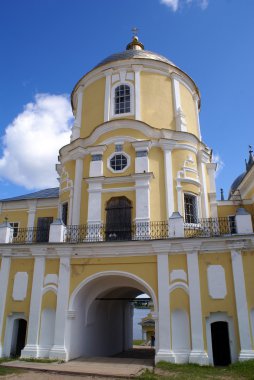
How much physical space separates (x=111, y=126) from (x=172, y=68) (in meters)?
5.16

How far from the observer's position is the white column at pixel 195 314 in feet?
38.4

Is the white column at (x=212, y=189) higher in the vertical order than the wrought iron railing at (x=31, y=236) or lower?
higher

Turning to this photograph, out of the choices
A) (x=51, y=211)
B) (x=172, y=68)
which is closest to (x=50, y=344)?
(x=51, y=211)

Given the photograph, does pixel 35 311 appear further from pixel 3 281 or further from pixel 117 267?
pixel 117 267

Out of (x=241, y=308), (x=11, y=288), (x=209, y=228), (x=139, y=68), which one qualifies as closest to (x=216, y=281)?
(x=241, y=308)

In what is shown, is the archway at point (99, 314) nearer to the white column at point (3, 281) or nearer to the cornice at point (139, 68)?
the white column at point (3, 281)

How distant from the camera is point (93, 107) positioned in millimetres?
18844

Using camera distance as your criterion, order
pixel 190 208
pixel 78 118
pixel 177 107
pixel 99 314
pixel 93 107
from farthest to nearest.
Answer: pixel 78 118
pixel 93 107
pixel 177 107
pixel 99 314
pixel 190 208

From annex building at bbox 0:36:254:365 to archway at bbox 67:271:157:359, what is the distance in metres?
0.06

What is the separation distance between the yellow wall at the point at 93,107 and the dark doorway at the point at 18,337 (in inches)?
377

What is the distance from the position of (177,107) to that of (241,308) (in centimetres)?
1052

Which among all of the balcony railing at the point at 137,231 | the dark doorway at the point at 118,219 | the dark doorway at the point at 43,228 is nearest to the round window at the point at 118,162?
the dark doorway at the point at 118,219

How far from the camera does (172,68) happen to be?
62.4 ft

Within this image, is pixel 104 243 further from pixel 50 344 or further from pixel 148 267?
pixel 50 344
